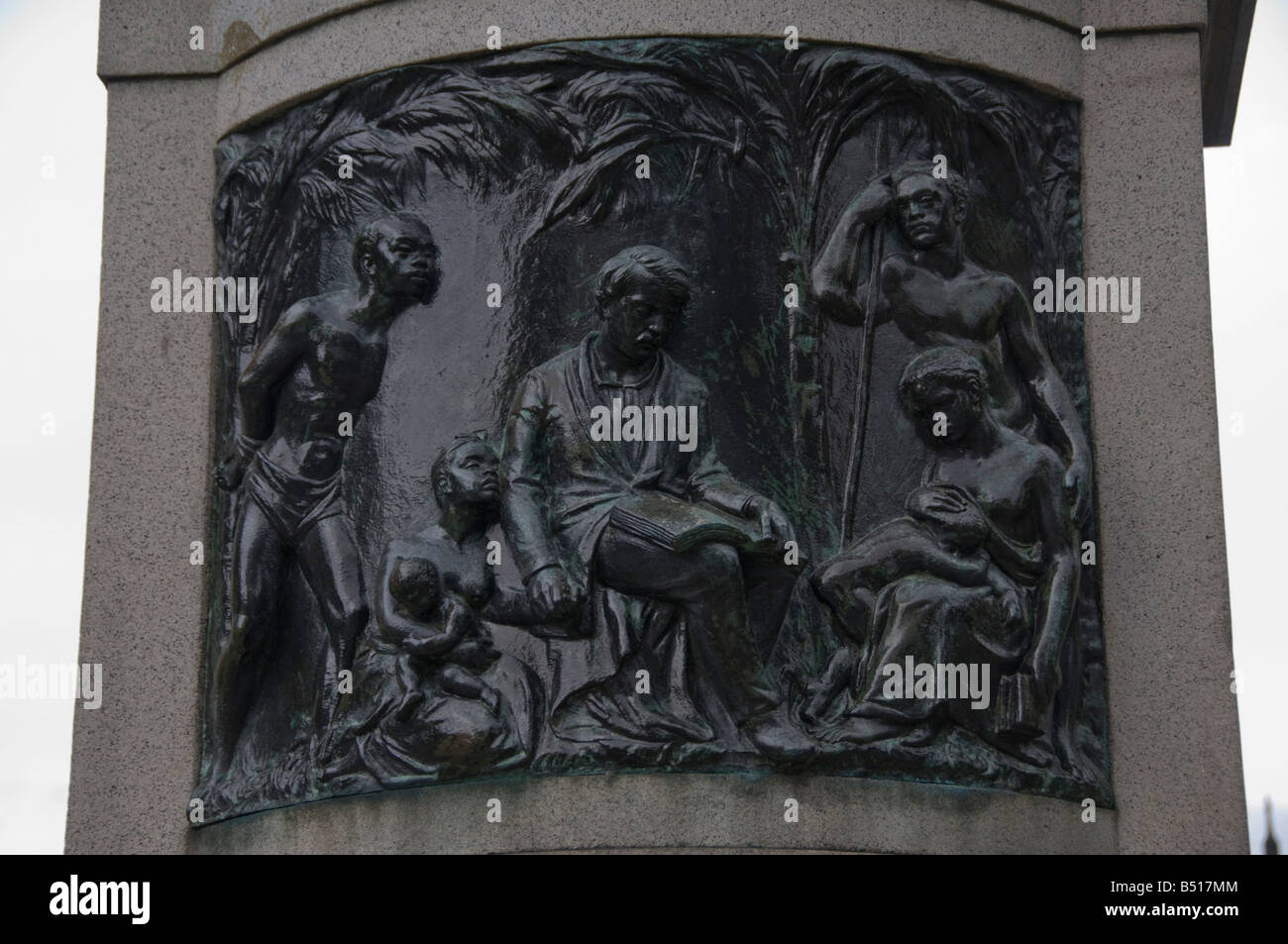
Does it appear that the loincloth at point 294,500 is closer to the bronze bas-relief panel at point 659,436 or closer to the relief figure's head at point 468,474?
the bronze bas-relief panel at point 659,436

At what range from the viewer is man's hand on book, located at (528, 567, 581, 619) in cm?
1282

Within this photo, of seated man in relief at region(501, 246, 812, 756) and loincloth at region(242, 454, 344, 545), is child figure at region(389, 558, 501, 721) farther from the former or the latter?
loincloth at region(242, 454, 344, 545)

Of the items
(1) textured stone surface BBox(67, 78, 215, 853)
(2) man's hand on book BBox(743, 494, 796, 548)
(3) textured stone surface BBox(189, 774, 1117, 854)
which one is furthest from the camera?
(1) textured stone surface BBox(67, 78, 215, 853)

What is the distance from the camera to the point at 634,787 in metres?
12.7

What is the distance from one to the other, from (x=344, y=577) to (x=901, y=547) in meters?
2.91

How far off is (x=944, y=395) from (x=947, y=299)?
0.59 metres

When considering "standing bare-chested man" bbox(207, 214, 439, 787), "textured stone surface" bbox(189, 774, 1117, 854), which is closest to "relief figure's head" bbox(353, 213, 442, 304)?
"standing bare-chested man" bbox(207, 214, 439, 787)

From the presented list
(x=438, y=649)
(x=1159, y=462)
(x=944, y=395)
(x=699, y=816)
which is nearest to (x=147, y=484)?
(x=438, y=649)

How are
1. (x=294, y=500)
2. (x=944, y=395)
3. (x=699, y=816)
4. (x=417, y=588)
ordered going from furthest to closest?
(x=294, y=500)
(x=944, y=395)
(x=417, y=588)
(x=699, y=816)

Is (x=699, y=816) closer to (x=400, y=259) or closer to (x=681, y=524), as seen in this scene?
(x=681, y=524)

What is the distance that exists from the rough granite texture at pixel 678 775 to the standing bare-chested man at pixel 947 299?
401 millimetres

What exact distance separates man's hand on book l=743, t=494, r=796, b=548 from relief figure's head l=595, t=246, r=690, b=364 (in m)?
0.99

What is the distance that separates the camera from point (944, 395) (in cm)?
1337

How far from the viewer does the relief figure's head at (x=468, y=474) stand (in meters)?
13.2
